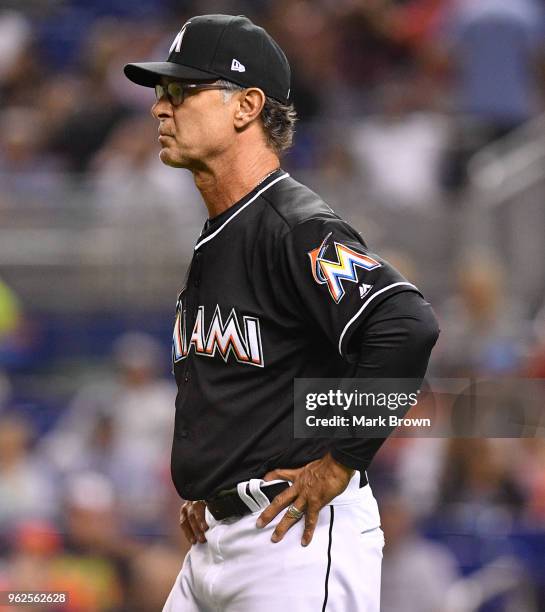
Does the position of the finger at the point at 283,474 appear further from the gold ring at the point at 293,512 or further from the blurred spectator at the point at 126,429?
the blurred spectator at the point at 126,429

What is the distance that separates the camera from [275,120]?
2.75 meters

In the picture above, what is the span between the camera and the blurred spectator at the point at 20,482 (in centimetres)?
585

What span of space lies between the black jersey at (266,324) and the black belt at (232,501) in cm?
3

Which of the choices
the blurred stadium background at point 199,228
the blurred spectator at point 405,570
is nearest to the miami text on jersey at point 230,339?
the blurred stadium background at point 199,228

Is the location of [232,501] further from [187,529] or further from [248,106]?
[248,106]

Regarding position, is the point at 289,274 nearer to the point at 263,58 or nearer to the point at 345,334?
the point at 345,334

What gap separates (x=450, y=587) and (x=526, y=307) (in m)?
2.01

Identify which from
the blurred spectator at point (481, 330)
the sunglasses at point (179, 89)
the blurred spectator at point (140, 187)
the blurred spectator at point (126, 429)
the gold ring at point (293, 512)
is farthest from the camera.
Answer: the blurred spectator at point (140, 187)

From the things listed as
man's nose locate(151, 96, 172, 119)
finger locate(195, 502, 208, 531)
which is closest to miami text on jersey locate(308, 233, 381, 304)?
man's nose locate(151, 96, 172, 119)

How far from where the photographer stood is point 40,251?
270 inches

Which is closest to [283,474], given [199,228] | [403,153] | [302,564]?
[302,564]

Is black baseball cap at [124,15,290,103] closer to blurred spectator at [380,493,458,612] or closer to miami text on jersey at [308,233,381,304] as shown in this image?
miami text on jersey at [308,233,381,304]

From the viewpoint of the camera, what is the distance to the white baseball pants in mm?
2561

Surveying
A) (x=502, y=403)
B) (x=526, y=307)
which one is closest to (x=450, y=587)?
(x=502, y=403)
